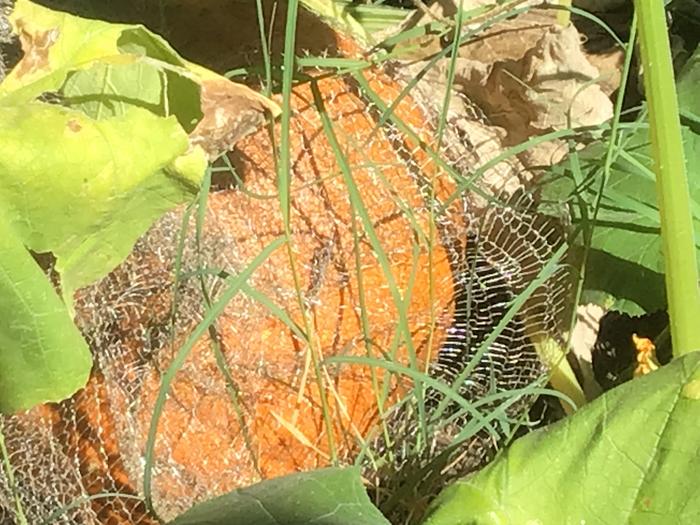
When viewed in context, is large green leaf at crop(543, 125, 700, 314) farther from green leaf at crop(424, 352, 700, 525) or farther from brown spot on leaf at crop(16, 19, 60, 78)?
brown spot on leaf at crop(16, 19, 60, 78)

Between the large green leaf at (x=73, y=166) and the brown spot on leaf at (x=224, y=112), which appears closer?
the large green leaf at (x=73, y=166)

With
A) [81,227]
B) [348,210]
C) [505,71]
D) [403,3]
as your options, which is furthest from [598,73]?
[81,227]

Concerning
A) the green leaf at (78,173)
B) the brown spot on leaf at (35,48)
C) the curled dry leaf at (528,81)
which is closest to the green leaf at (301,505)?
the green leaf at (78,173)

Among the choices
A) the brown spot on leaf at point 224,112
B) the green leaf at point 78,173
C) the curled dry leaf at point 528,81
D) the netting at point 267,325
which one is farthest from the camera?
the curled dry leaf at point 528,81

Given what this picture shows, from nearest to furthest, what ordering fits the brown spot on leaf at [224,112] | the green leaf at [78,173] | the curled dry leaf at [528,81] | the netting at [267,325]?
the green leaf at [78,173] < the brown spot on leaf at [224,112] < the netting at [267,325] < the curled dry leaf at [528,81]

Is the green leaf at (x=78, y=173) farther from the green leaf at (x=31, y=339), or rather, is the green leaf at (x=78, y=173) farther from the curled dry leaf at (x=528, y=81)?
the curled dry leaf at (x=528, y=81)

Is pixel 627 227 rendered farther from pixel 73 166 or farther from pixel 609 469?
pixel 73 166
